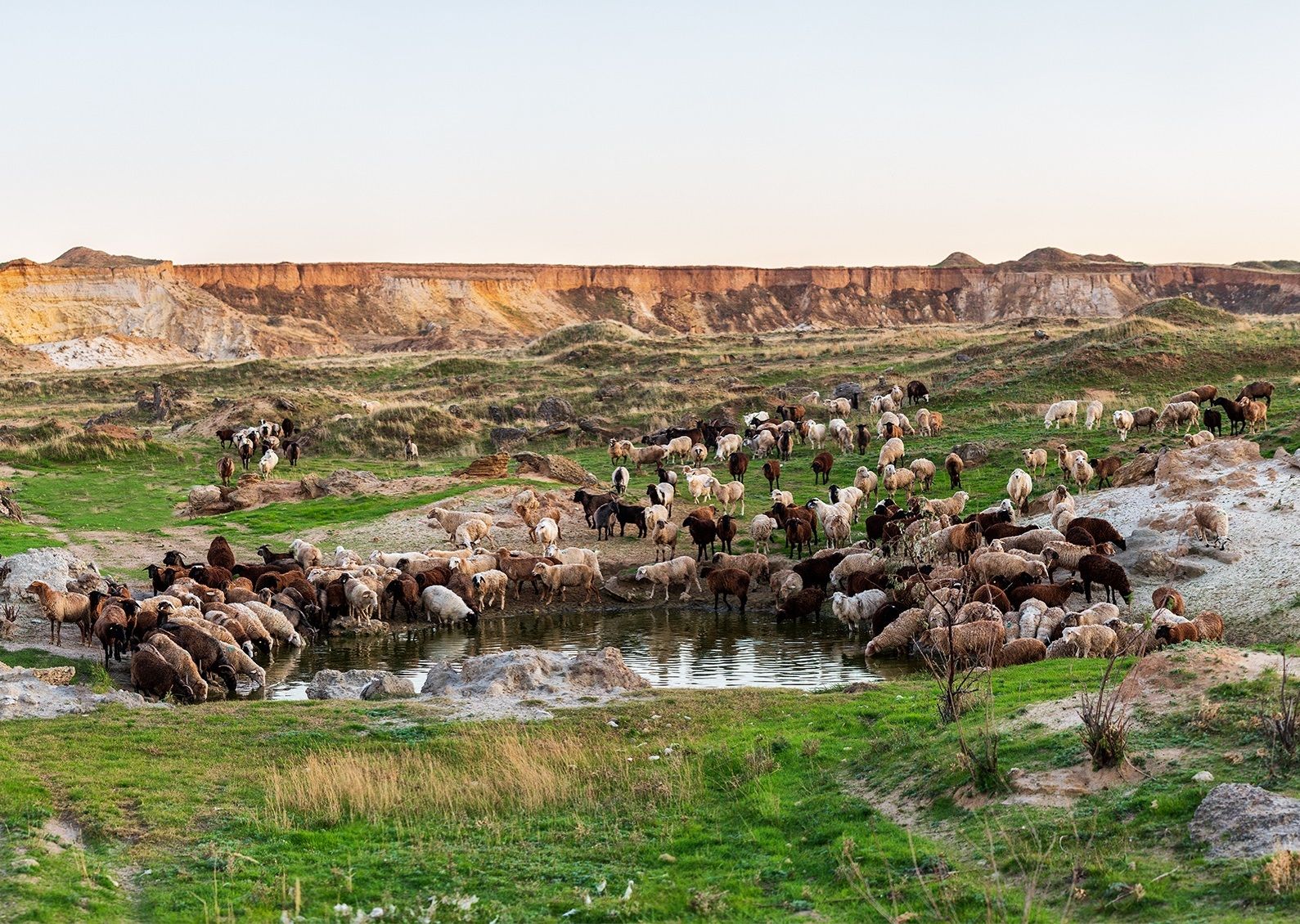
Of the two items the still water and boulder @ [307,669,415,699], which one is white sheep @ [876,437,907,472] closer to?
the still water

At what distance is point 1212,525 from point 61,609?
60.5 feet

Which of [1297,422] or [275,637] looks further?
[1297,422]

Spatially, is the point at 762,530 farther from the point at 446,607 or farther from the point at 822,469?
the point at 822,469

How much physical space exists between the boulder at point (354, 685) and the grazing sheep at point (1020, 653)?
24.6ft

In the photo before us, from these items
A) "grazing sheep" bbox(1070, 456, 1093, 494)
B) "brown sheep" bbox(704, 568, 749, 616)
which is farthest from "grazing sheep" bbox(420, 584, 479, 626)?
"grazing sheep" bbox(1070, 456, 1093, 494)

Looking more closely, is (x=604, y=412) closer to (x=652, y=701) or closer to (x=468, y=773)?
(x=652, y=701)

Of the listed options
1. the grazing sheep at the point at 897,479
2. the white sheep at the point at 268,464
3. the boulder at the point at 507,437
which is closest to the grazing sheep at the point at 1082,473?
the grazing sheep at the point at 897,479

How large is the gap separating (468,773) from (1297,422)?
24060 mm

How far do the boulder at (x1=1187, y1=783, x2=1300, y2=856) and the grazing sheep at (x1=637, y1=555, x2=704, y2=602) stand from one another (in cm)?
1579

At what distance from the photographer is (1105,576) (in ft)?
64.0

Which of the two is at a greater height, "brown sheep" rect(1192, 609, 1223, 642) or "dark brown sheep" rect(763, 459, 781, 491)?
"dark brown sheep" rect(763, 459, 781, 491)

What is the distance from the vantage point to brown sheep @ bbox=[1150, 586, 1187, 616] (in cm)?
1747

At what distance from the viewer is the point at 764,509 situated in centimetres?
2967

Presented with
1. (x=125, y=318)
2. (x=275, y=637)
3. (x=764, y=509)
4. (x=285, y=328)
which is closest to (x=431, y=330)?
(x=285, y=328)
